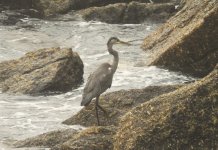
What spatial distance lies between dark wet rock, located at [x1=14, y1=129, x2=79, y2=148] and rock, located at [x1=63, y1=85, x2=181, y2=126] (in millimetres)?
1290

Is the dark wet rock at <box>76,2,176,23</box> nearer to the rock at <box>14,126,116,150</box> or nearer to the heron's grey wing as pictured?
the heron's grey wing

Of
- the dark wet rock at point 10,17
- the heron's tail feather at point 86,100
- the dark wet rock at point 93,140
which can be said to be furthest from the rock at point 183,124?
the dark wet rock at point 10,17

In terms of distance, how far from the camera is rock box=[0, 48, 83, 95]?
16125mm

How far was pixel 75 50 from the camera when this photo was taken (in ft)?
72.9

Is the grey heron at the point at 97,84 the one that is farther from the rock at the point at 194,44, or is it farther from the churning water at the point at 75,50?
the rock at the point at 194,44

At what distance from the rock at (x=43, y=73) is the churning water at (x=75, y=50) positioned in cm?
30

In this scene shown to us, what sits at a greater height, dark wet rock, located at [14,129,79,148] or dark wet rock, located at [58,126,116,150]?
dark wet rock, located at [58,126,116,150]

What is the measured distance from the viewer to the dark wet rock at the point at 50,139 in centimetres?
1050

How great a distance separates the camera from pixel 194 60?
653 inches

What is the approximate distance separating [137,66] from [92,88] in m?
6.06

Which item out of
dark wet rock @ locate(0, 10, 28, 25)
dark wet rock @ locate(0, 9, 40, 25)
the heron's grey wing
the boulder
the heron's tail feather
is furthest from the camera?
the boulder

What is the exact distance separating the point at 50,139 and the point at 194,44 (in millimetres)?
6984

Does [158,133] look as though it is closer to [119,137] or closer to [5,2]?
[119,137]

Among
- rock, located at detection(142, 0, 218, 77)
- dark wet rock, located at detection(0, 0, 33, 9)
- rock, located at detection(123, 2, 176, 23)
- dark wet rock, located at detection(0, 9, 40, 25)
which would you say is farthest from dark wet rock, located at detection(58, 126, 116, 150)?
dark wet rock, located at detection(0, 0, 33, 9)
